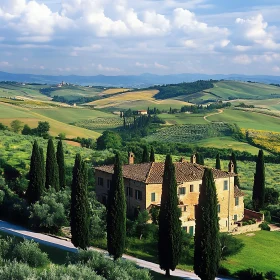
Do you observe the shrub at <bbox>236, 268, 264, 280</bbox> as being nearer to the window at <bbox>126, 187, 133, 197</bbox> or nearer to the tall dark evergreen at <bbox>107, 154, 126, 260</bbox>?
the tall dark evergreen at <bbox>107, 154, 126, 260</bbox>

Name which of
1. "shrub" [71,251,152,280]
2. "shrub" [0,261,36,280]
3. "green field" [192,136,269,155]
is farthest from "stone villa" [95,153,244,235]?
"green field" [192,136,269,155]

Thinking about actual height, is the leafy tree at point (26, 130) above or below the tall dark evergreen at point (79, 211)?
below

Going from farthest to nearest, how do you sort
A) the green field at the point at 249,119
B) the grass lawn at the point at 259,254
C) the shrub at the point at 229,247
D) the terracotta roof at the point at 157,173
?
the green field at the point at 249,119 < the terracotta roof at the point at 157,173 < the shrub at the point at 229,247 < the grass lawn at the point at 259,254

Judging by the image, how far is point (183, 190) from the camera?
1832 inches

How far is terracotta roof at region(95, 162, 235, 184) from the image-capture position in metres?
46.1

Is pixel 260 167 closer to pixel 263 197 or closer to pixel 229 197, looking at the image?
pixel 263 197

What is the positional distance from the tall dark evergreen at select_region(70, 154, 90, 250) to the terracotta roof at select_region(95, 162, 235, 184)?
9.55 metres

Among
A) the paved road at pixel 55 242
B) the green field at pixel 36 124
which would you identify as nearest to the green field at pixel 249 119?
the green field at pixel 36 124

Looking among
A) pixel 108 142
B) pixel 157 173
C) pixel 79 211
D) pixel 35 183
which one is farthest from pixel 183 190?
pixel 108 142

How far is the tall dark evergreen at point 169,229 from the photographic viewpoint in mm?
33000

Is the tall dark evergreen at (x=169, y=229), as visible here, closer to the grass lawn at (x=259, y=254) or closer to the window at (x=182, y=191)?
the grass lawn at (x=259, y=254)

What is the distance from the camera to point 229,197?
49.5 m

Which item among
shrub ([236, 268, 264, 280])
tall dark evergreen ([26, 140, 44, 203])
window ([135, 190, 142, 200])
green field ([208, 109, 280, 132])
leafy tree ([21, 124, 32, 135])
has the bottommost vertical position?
green field ([208, 109, 280, 132])

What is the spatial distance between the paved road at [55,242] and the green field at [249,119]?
373 feet
